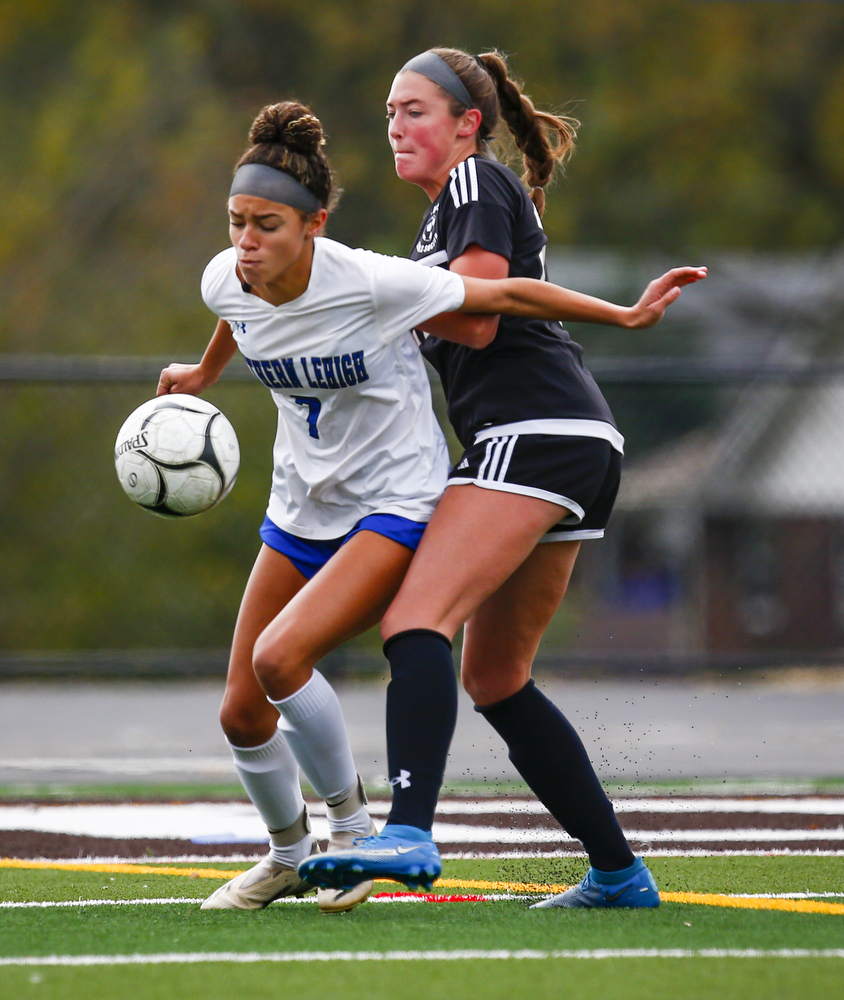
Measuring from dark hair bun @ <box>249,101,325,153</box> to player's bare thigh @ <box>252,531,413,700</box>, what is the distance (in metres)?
0.97

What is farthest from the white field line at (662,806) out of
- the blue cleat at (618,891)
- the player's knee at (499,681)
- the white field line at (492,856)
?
the player's knee at (499,681)

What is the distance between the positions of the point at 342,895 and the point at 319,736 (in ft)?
1.33

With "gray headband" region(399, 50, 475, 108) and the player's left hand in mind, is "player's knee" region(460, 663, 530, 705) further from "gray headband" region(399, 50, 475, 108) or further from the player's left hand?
"gray headband" region(399, 50, 475, 108)

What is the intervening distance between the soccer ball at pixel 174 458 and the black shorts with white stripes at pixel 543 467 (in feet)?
2.23

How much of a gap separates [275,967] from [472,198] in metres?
1.85

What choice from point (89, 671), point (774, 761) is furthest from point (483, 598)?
point (89, 671)

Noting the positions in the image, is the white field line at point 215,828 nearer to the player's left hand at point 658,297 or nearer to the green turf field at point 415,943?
the green turf field at point 415,943

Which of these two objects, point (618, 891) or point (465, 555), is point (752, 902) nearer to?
point (618, 891)

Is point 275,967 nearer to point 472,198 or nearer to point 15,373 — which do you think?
point 472,198

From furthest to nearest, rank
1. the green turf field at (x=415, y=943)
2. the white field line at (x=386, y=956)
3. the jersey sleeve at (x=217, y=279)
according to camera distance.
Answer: the jersey sleeve at (x=217, y=279), the white field line at (x=386, y=956), the green turf field at (x=415, y=943)

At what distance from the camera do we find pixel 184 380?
4301 millimetres

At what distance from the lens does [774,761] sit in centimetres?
771

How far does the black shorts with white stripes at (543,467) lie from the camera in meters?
3.76

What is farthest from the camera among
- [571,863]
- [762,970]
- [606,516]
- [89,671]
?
[89,671]
